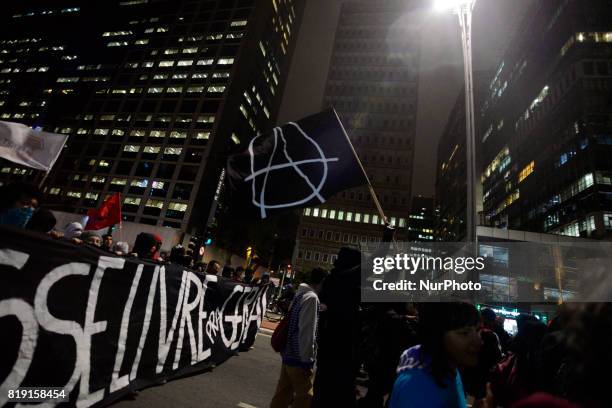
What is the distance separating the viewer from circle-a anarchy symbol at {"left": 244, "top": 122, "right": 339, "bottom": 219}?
4.72 m

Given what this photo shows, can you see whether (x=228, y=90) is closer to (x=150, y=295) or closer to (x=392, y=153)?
(x=392, y=153)

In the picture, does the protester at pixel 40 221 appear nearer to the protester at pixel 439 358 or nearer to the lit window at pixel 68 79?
the protester at pixel 439 358

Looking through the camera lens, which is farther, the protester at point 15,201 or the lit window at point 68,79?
the lit window at point 68,79

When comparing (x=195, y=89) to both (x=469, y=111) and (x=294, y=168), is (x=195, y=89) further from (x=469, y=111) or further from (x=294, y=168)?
(x=294, y=168)

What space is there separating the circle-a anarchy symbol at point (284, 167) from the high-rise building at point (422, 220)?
14480cm

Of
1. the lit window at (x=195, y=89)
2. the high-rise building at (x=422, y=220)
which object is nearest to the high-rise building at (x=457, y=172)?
the high-rise building at (x=422, y=220)

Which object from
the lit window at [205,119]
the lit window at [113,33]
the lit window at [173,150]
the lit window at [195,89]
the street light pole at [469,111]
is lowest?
the street light pole at [469,111]

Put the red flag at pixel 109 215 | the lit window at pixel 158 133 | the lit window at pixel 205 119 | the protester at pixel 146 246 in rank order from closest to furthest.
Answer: the protester at pixel 146 246 → the red flag at pixel 109 215 → the lit window at pixel 205 119 → the lit window at pixel 158 133

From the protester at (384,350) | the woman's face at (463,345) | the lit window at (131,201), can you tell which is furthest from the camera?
the lit window at (131,201)

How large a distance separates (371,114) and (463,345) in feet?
273

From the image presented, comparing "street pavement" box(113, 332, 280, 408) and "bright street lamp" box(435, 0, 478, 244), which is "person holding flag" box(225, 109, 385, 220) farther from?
"bright street lamp" box(435, 0, 478, 244)

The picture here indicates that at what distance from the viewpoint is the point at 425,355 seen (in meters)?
1.56

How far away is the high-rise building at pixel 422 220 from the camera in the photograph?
477ft

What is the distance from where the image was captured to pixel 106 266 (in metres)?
3.60
